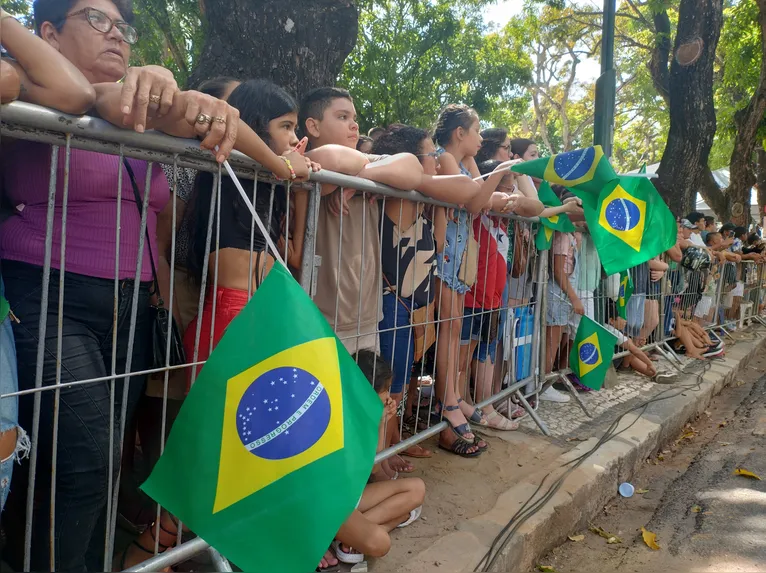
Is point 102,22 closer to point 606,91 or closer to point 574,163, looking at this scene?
point 574,163

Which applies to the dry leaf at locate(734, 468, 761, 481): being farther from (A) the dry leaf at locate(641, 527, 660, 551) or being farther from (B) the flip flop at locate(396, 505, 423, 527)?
(B) the flip flop at locate(396, 505, 423, 527)

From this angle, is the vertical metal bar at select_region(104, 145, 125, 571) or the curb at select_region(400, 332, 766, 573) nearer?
the vertical metal bar at select_region(104, 145, 125, 571)

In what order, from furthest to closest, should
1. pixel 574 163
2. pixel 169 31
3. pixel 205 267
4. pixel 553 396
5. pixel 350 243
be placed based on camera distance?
pixel 169 31, pixel 553 396, pixel 574 163, pixel 350 243, pixel 205 267

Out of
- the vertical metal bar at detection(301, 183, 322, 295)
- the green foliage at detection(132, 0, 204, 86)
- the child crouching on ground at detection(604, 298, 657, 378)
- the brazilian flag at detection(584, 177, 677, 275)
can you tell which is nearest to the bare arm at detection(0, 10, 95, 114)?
the vertical metal bar at detection(301, 183, 322, 295)

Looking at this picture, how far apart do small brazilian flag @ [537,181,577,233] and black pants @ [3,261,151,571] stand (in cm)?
319

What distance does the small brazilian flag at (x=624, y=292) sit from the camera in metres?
5.83

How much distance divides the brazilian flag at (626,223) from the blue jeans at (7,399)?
348 centimetres

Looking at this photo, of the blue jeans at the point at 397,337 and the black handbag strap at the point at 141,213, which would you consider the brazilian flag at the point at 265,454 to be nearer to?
the black handbag strap at the point at 141,213

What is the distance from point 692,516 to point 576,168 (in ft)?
7.42

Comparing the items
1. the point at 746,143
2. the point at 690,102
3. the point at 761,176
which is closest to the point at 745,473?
the point at 690,102

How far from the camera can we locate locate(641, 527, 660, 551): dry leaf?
3139 millimetres

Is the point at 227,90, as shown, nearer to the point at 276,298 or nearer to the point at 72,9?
the point at 72,9

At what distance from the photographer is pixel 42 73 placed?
152cm

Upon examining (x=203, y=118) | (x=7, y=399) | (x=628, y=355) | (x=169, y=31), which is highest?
(x=169, y=31)
